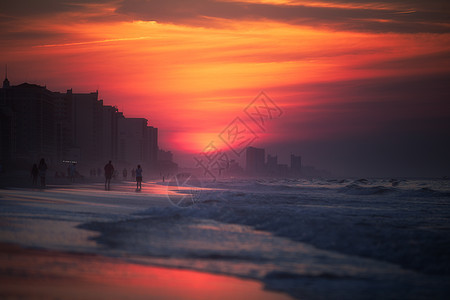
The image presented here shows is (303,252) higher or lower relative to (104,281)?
lower

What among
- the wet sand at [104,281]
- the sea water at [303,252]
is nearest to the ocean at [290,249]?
the sea water at [303,252]

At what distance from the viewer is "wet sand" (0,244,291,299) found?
264 inches

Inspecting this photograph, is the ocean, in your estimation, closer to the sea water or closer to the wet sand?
the sea water

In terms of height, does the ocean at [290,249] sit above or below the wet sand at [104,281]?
below

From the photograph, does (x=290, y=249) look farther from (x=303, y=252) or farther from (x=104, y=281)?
(x=104, y=281)

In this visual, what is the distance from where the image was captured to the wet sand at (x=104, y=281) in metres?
6.70

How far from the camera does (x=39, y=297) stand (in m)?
6.36

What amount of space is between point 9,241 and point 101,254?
250 centimetres

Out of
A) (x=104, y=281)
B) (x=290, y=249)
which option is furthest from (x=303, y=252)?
(x=104, y=281)

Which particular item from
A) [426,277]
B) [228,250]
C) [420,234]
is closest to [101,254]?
[228,250]

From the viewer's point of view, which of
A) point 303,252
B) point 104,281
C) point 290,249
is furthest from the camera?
point 290,249

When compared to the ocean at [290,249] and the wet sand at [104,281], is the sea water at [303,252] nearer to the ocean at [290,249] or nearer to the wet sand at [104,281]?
the ocean at [290,249]

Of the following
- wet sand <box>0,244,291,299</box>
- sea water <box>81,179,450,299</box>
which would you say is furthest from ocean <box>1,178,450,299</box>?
wet sand <box>0,244,291,299</box>

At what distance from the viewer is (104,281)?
7.36 m
